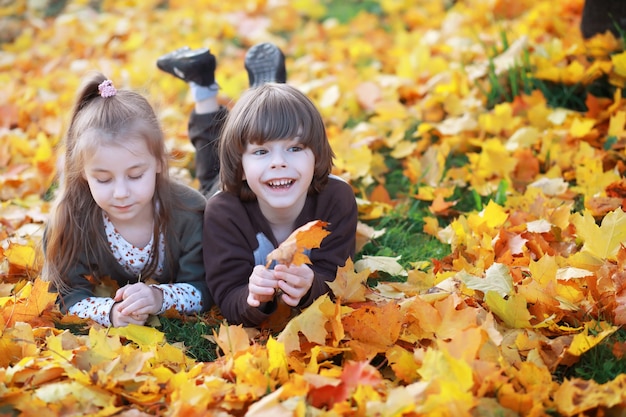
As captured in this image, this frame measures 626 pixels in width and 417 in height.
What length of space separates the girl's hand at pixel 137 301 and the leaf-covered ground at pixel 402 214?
79 millimetres

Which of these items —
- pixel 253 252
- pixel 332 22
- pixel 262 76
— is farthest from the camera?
pixel 332 22

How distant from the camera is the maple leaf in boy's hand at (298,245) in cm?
187

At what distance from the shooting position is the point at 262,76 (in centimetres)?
315

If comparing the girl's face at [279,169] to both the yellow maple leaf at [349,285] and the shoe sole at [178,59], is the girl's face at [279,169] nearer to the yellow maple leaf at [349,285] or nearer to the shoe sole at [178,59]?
the yellow maple leaf at [349,285]

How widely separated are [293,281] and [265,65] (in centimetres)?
135

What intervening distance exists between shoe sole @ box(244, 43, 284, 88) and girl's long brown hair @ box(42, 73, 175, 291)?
0.73 m

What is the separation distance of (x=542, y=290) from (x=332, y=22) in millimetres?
3846

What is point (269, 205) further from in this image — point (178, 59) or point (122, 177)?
point (178, 59)

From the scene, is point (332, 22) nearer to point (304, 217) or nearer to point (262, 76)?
point (262, 76)

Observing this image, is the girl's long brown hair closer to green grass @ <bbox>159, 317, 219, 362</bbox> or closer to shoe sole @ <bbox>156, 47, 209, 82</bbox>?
green grass @ <bbox>159, 317, 219, 362</bbox>

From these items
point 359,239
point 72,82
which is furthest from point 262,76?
point 72,82

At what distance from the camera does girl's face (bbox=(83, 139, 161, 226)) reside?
236 centimetres

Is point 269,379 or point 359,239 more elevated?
point 269,379

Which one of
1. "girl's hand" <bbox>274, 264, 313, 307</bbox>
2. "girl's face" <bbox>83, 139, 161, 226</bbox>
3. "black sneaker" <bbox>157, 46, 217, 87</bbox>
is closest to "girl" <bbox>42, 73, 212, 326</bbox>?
"girl's face" <bbox>83, 139, 161, 226</bbox>
